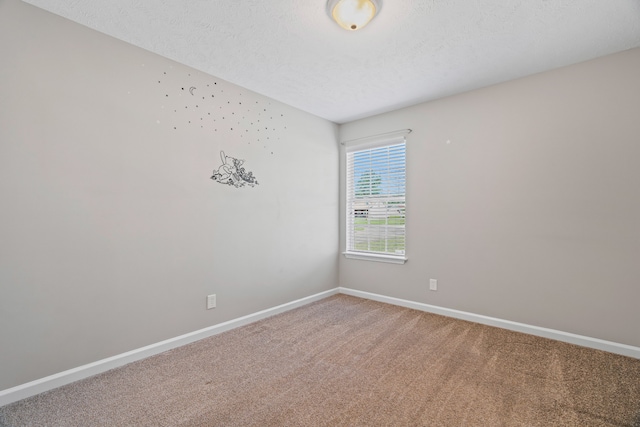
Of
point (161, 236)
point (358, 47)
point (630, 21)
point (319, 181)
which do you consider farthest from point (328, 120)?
point (630, 21)

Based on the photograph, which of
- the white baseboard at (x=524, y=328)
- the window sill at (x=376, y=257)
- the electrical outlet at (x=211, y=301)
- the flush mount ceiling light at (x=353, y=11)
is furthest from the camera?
the window sill at (x=376, y=257)

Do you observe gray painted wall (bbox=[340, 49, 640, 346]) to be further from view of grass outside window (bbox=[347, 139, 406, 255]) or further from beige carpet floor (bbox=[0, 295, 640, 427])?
beige carpet floor (bbox=[0, 295, 640, 427])

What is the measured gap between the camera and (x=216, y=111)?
2867 mm

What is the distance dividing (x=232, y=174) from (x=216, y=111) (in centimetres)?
63

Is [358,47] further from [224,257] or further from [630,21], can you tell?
[224,257]

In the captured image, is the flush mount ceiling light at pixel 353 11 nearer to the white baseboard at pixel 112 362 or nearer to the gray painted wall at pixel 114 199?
the gray painted wall at pixel 114 199

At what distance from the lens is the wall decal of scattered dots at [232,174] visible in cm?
291

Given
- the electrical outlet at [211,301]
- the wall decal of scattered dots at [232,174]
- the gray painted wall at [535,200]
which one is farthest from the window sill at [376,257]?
the electrical outlet at [211,301]

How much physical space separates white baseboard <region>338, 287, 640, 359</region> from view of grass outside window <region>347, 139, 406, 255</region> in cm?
63

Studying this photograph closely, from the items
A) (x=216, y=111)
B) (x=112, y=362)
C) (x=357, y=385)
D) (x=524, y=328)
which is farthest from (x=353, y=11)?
(x=524, y=328)

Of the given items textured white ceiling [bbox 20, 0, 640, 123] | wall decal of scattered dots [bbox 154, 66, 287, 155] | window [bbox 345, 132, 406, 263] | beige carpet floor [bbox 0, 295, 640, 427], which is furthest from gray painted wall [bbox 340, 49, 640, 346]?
wall decal of scattered dots [bbox 154, 66, 287, 155]

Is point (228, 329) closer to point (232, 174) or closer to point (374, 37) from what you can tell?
point (232, 174)

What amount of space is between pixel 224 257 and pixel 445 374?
85.7 inches

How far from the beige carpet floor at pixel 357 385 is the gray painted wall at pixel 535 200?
0.43m
